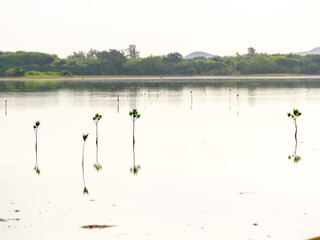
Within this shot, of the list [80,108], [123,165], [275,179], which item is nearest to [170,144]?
[123,165]

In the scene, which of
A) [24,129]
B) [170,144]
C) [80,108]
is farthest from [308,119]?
[80,108]

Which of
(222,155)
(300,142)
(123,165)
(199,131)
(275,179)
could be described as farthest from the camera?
(199,131)

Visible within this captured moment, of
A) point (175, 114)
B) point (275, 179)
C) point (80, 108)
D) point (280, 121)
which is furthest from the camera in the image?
point (80, 108)

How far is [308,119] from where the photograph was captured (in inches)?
2398

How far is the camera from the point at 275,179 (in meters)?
28.3

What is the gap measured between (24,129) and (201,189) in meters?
31.8

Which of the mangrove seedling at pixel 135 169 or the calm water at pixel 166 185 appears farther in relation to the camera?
the mangrove seedling at pixel 135 169

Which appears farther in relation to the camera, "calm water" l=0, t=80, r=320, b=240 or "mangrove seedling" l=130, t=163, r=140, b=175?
"mangrove seedling" l=130, t=163, r=140, b=175

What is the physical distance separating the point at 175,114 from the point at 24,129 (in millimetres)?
24227

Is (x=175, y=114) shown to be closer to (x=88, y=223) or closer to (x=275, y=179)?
(x=275, y=179)

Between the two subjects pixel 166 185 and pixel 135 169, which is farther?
pixel 135 169

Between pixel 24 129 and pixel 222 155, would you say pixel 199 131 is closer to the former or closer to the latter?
pixel 222 155

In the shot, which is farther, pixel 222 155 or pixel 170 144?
pixel 170 144

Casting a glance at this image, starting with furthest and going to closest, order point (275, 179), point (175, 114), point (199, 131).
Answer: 1. point (175, 114)
2. point (199, 131)
3. point (275, 179)
